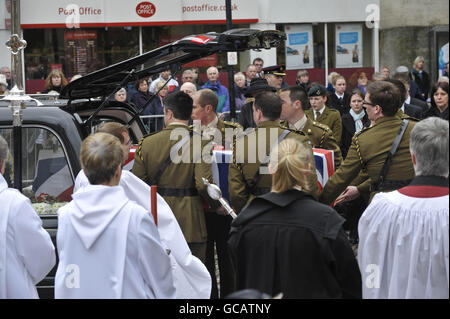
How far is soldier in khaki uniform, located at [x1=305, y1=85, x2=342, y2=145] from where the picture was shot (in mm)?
10039

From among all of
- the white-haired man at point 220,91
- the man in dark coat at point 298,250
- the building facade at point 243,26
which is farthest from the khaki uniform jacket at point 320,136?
the building facade at point 243,26

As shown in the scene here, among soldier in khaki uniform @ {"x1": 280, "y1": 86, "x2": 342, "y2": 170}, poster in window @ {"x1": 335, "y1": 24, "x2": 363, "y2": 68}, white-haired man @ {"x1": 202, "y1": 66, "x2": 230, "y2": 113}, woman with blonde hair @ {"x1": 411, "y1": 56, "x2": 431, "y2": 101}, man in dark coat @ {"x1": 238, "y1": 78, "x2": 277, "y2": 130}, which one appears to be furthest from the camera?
poster in window @ {"x1": 335, "y1": 24, "x2": 363, "y2": 68}

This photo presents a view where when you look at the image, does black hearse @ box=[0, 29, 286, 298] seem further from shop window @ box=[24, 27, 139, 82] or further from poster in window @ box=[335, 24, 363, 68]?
poster in window @ box=[335, 24, 363, 68]

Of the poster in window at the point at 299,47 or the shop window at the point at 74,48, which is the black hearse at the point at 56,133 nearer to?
the shop window at the point at 74,48

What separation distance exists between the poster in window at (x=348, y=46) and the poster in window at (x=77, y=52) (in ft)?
22.1

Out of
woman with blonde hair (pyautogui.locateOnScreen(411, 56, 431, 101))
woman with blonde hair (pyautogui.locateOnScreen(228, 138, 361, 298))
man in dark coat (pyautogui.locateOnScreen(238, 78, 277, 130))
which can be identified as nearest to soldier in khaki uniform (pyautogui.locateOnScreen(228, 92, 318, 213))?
woman with blonde hair (pyautogui.locateOnScreen(228, 138, 361, 298))

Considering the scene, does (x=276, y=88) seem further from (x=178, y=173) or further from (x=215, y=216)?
(x=178, y=173)

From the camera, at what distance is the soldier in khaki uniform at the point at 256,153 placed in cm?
635

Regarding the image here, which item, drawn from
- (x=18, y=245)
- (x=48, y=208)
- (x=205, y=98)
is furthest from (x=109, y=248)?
(x=205, y=98)

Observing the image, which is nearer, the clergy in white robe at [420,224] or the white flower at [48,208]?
the clergy in white robe at [420,224]

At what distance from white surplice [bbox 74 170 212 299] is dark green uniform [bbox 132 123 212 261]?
0.93 metres

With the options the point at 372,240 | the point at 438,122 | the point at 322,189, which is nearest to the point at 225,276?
the point at 322,189

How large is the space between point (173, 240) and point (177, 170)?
43.5 inches

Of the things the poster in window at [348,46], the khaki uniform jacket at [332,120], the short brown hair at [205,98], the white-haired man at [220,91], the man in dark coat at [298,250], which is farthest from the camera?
the poster in window at [348,46]
